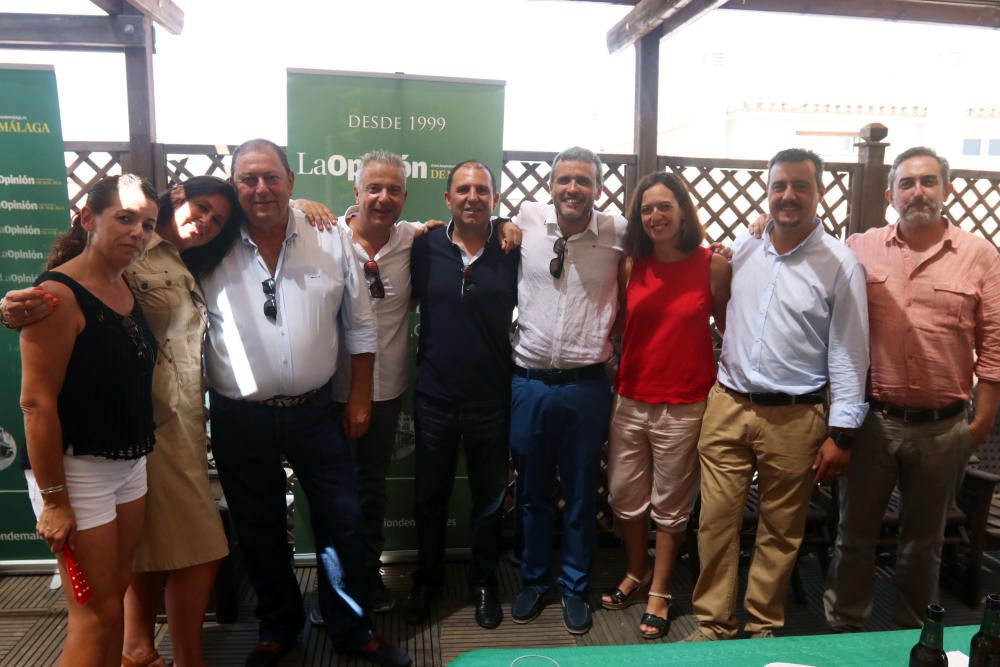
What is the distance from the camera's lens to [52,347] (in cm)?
164

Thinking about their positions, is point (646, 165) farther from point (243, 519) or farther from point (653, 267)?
point (243, 519)

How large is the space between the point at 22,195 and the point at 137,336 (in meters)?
1.64

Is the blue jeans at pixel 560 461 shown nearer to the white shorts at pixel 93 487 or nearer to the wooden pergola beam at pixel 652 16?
the white shorts at pixel 93 487

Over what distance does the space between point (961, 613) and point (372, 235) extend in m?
3.07

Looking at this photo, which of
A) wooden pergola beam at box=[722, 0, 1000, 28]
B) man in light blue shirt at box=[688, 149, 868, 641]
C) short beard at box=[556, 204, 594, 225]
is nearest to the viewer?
man in light blue shirt at box=[688, 149, 868, 641]

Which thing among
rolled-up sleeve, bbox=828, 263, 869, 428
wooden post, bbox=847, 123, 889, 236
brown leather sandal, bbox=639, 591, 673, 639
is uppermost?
wooden post, bbox=847, 123, 889, 236

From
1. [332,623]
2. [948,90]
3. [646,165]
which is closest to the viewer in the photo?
[332,623]

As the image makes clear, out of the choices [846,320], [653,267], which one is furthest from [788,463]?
[653,267]

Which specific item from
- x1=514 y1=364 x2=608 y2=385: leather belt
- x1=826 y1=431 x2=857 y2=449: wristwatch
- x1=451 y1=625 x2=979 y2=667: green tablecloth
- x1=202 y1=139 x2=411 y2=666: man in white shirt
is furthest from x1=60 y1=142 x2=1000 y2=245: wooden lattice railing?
x1=451 y1=625 x2=979 y2=667: green tablecloth

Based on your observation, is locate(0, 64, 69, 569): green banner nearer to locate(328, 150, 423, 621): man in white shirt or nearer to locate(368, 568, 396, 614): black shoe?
locate(328, 150, 423, 621): man in white shirt

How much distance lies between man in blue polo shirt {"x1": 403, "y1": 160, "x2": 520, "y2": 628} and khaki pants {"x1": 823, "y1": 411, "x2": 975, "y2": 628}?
1340mm

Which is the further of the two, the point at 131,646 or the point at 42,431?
the point at 131,646

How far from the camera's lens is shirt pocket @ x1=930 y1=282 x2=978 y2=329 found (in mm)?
2283

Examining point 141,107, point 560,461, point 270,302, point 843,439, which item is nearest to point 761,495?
point 843,439
